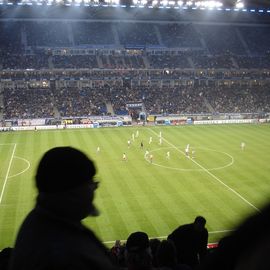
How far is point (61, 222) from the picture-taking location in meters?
2.73

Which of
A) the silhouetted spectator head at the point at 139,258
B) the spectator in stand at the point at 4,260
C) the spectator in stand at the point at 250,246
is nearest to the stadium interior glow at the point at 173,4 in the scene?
the spectator in stand at the point at 4,260

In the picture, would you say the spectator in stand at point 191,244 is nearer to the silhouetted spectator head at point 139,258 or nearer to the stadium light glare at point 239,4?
the silhouetted spectator head at point 139,258

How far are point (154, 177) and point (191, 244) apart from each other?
83.0 feet

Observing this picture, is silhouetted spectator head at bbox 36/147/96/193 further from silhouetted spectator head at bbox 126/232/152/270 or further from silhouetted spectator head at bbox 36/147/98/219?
silhouetted spectator head at bbox 126/232/152/270

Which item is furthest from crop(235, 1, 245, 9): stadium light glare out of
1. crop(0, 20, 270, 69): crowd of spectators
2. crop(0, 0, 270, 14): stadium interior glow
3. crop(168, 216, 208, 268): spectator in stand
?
crop(168, 216, 208, 268): spectator in stand

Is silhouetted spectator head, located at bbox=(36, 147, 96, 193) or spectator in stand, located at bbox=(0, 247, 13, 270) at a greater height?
silhouetted spectator head, located at bbox=(36, 147, 96, 193)

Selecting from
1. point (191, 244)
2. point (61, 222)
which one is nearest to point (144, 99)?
point (191, 244)

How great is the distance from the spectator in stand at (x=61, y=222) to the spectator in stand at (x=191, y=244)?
12.5 ft

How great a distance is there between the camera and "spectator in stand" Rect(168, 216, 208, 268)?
653 centimetres

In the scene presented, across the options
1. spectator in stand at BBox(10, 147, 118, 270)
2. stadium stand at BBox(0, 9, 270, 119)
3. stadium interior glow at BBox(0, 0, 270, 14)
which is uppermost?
stadium interior glow at BBox(0, 0, 270, 14)

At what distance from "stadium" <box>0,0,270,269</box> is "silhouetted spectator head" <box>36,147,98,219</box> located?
2134cm

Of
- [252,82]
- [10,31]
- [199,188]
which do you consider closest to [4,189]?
[199,188]

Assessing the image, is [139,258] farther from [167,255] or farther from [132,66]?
[132,66]

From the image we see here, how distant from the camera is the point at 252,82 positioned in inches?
3056
